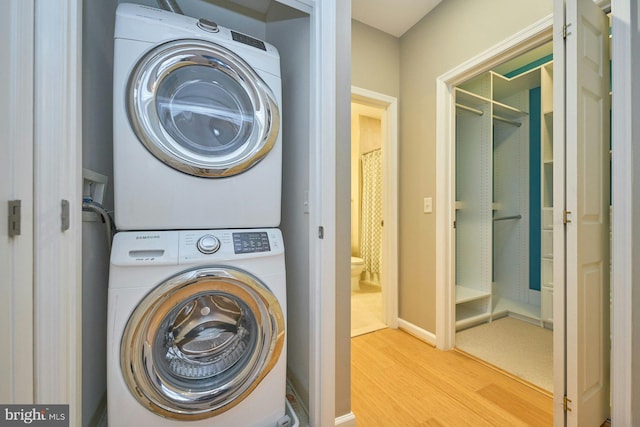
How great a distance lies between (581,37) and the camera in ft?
3.59

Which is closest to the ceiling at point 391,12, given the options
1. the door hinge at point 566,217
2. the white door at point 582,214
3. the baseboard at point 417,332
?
the white door at point 582,214

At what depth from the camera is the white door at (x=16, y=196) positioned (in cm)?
56

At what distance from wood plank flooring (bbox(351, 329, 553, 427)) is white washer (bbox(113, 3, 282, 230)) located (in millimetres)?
1181

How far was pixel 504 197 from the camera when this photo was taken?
300 centimetres

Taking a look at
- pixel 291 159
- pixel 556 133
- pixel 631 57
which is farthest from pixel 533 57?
pixel 291 159

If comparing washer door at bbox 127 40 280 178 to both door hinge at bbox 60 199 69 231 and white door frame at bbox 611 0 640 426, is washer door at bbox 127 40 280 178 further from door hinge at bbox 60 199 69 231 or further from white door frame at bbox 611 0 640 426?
white door frame at bbox 611 0 640 426

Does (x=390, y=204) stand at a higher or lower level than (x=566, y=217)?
higher

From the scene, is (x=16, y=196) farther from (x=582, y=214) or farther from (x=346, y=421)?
(x=582, y=214)

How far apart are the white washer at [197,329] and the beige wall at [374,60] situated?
1799 millimetres

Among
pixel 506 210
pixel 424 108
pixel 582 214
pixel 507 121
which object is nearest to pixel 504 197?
pixel 506 210

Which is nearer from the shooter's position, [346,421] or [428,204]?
[346,421]

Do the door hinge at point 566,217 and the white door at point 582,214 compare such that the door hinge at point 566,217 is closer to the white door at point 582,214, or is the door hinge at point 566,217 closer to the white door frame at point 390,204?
the white door at point 582,214

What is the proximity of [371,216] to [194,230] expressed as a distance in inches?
125

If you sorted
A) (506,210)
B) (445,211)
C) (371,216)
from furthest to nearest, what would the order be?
1. (371,216)
2. (506,210)
3. (445,211)
